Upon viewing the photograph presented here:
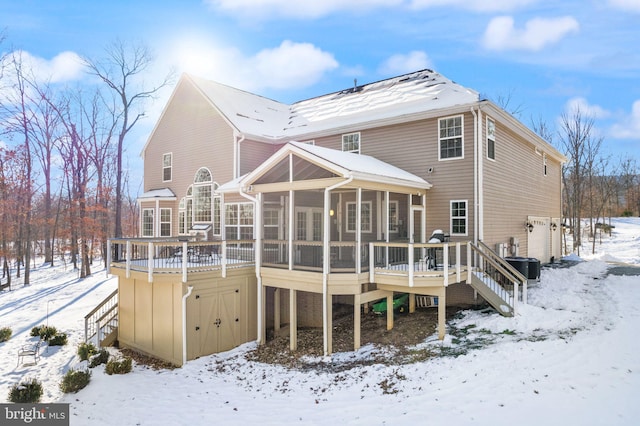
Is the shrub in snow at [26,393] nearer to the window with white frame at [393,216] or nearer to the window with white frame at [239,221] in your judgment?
the window with white frame at [239,221]

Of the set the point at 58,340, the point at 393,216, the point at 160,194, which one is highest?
the point at 160,194

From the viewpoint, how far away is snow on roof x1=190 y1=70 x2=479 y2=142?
547 inches

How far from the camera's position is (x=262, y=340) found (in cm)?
1230

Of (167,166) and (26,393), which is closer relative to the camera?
(26,393)

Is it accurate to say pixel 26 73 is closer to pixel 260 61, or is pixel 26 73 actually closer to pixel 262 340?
pixel 260 61

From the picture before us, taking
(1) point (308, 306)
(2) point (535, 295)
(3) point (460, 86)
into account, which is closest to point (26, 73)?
(1) point (308, 306)

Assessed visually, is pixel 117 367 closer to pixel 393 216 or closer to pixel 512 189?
pixel 393 216

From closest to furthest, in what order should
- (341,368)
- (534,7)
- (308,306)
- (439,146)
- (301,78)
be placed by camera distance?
(341,368) → (534,7) → (439,146) → (308,306) → (301,78)

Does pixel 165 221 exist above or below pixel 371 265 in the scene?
above

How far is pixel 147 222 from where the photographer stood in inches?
760

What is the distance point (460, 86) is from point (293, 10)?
669 cm

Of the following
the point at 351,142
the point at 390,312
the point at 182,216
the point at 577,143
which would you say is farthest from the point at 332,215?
the point at 577,143

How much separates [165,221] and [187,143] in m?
3.92

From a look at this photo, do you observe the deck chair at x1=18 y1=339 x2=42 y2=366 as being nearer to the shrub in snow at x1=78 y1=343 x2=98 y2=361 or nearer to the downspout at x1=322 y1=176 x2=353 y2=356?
the shrub in snow at x1=78 y1=343 x2=98 y2=361
